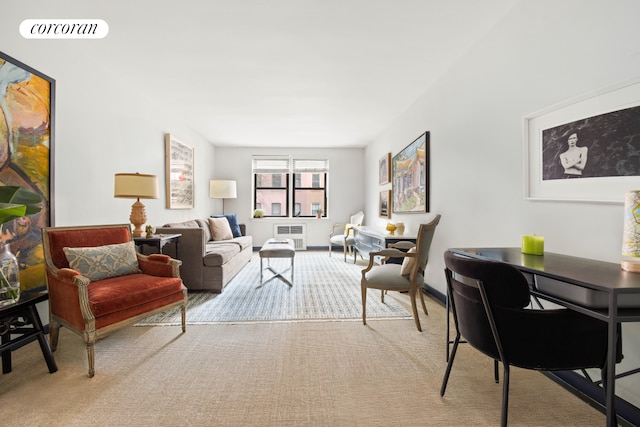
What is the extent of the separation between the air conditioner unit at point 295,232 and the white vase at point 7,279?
17.9ft

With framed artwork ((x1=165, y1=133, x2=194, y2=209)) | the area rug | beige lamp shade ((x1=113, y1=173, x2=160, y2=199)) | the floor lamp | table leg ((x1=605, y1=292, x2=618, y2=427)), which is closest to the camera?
table leg ((x1=605, y1=292, x2=618, y2=427))

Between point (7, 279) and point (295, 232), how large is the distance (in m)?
5.64

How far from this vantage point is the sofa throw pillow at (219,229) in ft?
17.4

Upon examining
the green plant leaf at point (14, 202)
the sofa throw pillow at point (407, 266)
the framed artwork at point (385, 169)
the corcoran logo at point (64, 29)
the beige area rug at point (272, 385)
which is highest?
the corcoran logo at point (64, 29)

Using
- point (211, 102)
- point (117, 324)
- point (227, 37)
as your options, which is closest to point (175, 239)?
point (117, 324)

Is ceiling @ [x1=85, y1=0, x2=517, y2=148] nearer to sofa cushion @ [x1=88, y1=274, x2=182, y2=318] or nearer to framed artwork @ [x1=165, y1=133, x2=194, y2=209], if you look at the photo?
framed artwork @ [x1=165, y1=133, x2=194, y2=209]

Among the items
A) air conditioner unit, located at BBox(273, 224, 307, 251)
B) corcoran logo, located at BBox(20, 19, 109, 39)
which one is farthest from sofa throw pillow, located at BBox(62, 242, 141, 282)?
air conditioner unit, located at BBox(273, 224, 307, 251)

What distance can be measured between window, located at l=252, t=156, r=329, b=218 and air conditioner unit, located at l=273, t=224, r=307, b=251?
358 millimetres

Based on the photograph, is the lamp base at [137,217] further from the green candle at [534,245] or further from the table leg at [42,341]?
the green candle at [534,245]

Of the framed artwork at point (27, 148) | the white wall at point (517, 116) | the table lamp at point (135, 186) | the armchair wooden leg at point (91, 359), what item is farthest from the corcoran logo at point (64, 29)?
the white wall at point (517, 116)

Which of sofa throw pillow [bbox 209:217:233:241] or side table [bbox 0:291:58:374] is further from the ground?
sofa throw pillow [bbox 209:217:233:241]

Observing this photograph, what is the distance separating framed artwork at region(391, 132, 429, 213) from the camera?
143 inches

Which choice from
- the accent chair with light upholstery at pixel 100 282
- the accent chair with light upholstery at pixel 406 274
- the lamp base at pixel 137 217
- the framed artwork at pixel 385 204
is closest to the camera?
the accent chair with light upholstery at pixel 100 282

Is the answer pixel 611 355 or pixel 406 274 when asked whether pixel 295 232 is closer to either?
pixel 406 274
